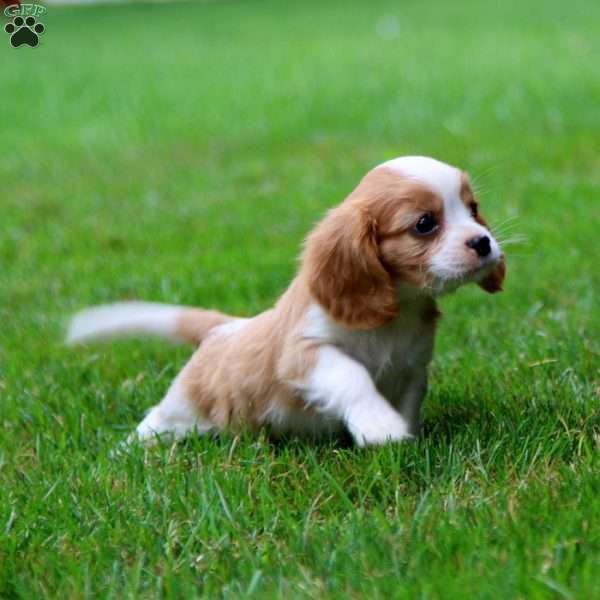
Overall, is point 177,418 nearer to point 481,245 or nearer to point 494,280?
point 494,280

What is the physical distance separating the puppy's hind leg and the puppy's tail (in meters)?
0.45

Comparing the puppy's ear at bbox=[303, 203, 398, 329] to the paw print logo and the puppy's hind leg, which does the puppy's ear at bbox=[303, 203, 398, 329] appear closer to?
the puppy's hind leg

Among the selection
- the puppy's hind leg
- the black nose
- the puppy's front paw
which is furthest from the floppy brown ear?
the puppy's hind leg

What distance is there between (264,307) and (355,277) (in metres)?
2.18

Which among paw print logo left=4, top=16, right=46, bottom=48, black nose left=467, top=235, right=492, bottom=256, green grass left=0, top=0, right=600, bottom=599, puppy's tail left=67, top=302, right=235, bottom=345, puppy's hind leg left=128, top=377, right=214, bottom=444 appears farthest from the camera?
puppy's tail left=67, top=302, right=235, bottom=345

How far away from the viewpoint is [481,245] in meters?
3.52

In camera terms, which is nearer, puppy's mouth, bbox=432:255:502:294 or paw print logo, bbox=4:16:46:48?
paw print logo, bbox=4:16:46:48

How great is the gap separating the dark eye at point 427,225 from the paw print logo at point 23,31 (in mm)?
1167

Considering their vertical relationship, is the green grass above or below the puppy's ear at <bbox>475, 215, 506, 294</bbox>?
below

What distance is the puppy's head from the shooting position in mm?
3551

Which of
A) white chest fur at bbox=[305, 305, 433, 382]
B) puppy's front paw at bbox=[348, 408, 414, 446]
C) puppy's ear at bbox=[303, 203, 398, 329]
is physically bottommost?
puppy's front paw at bbox=[348, 408, 414, 446]

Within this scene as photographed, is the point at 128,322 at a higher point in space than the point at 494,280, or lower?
lower

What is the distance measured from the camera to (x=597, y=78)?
12.9m

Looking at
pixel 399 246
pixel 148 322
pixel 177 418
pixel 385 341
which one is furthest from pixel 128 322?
pixel 399 246
